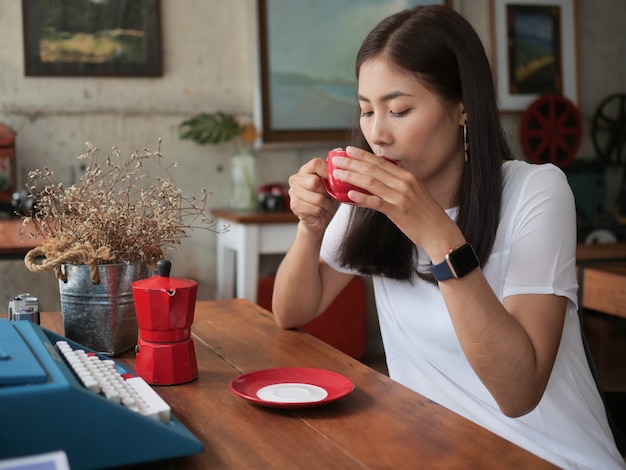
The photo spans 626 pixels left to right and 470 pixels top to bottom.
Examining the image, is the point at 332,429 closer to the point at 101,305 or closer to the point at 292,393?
the point at 292,393

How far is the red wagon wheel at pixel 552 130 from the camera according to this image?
4.21 metres

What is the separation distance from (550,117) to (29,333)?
3.67 meters

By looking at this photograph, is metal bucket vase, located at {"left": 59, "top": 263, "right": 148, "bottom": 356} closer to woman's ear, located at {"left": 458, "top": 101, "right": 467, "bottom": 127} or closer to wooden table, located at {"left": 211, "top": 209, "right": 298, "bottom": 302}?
woman's ear, located at {"left": 458, "top": 101, "right": 467, "bottom": 127}

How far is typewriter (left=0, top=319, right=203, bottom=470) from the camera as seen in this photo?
781 millimetres

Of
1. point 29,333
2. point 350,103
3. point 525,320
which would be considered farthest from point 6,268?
point 525,320

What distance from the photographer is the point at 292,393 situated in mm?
1110

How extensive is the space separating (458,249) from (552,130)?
3341 mm

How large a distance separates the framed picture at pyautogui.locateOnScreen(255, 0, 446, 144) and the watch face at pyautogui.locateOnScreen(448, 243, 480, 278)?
2730mm

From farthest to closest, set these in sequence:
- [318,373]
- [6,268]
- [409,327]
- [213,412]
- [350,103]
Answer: [350,103] < [6,268] < [409,327] < [318,373] < [213,412]

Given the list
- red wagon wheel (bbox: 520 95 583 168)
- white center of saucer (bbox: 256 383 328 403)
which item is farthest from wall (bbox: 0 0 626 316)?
white center of saucer (bbox: 256 383 328 403)

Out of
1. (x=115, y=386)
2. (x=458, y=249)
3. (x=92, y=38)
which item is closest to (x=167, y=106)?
(x=92, y=38)

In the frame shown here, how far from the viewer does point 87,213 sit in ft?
4.32

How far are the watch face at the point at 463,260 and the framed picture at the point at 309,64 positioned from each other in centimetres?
273

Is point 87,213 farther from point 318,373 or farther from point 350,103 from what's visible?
point 350,103
